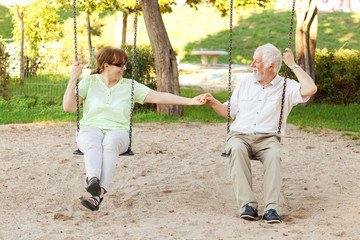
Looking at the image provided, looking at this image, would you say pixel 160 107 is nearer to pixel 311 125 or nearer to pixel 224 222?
pixel 311 125

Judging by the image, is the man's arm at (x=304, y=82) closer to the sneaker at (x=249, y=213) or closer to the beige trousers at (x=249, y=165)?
the beige trousers at (x=249, y=165)

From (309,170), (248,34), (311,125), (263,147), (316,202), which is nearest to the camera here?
(263,147)

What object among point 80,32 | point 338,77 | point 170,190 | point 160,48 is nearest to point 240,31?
point 80,32

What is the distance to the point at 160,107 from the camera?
357 inches

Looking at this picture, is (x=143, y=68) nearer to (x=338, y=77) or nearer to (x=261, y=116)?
(x=338, y=77)

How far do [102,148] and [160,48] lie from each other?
16.1 ft

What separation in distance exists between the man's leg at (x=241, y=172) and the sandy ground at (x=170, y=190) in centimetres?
17

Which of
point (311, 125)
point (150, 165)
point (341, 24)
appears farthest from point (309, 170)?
point (341, 24)

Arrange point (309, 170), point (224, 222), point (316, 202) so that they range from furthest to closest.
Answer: point (309, 170) → point (316, 202) → point (224, 222)

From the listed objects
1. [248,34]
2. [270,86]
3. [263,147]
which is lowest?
[263,147]

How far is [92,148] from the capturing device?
3729 millimetres

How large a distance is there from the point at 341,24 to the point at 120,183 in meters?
24.1

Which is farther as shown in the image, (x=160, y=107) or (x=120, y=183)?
(x=160, y=107)

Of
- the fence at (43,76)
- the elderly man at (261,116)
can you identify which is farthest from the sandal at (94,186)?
the fence at (43,76)
